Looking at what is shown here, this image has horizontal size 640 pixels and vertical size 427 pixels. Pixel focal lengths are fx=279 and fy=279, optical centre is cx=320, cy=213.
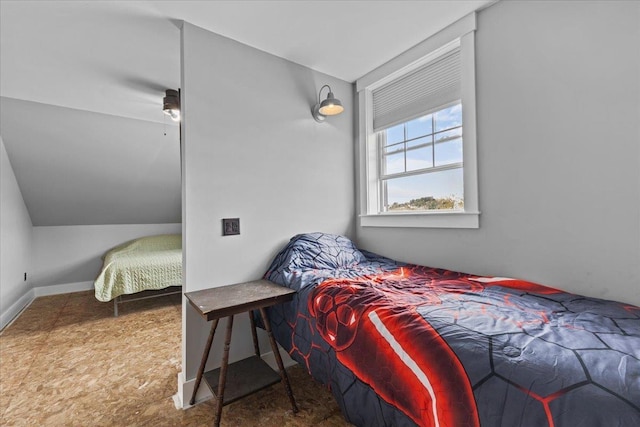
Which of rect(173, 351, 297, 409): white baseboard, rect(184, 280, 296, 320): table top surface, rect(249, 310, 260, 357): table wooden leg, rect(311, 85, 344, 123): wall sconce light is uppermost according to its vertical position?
rect(311, 85, 344, 123): wall sconce light

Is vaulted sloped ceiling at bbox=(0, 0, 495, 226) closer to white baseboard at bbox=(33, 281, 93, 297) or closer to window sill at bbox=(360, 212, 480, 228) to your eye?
white baseboard at bbox=(33, 281, 93, 297)

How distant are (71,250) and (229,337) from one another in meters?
4.13

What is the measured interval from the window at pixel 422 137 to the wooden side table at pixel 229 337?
3.94 feet

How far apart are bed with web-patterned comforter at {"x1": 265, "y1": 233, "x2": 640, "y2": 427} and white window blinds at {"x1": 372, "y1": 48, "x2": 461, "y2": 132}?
1.24 meters

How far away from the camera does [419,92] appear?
213cm

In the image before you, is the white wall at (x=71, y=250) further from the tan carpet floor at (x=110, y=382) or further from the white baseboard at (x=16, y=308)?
the tan carpet floor at (x=110, y=382)

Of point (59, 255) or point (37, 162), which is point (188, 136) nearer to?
point (37, 162)

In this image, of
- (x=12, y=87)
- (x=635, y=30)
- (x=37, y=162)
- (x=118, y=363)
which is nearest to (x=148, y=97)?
(x=12, y=87)

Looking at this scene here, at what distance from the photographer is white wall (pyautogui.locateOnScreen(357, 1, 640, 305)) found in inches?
49.9

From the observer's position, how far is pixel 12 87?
252 centimetres

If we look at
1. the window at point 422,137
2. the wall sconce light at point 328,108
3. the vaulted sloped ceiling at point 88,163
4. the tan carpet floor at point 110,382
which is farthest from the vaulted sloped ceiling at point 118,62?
the tan carpet floor at point 110,382

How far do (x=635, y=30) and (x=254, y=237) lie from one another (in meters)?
2.25

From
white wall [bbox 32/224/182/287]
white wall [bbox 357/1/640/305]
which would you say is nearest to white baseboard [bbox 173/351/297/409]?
white wall [bbox 357/1/640/305]

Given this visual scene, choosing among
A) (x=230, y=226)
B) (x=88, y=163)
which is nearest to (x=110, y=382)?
(x=230, y=226)
